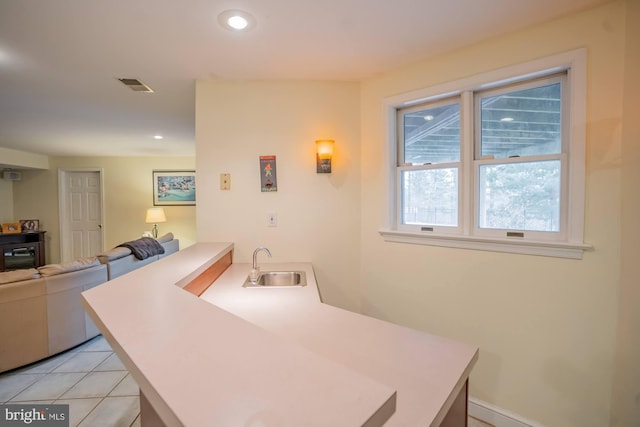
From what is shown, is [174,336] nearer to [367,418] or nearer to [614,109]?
[367,418]

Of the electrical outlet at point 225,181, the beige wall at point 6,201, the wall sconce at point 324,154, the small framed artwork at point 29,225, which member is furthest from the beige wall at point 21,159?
the wall sconce at point 324,154

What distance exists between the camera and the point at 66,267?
2.51m

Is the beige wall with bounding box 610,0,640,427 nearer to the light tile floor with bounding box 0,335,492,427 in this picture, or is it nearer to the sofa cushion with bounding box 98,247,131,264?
the light tile floor with bounding box 0,335,492,427

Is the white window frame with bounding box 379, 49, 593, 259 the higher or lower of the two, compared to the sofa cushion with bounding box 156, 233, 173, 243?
higher

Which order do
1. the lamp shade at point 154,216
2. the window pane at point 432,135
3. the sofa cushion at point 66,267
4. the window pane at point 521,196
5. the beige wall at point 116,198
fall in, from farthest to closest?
the beige wall at point 116,198, the lamp shade at point 154,216, the sofa cushion at point 66,267, the window pane at point 432,135, the window pane at point 521,196

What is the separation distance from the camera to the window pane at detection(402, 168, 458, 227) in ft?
6.16

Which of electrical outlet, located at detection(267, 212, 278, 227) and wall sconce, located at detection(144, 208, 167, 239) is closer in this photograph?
electrical outlet, located at detection(267, 212, 278, 227)

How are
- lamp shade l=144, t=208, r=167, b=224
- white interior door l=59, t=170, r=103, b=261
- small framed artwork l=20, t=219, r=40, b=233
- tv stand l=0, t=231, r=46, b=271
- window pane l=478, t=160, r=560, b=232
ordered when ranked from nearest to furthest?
window pane l=478, t=160, r=560, b=232 < tv stand l=0, t=231, r=46, b=271 < small framed artwork l=20, t=219, r=40, b=233 < lamp shade l=144, t=208, r=167, b=224 < white interior door l=59, t=170, r=103, b=261

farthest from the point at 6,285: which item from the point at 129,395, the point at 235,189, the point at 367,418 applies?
the point at 367,418

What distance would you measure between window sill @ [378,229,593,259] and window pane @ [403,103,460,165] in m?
0.53

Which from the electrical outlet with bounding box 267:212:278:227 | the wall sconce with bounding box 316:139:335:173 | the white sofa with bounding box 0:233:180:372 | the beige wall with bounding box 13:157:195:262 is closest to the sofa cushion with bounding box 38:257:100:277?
the white sofa with bounding box 0:233:180:372

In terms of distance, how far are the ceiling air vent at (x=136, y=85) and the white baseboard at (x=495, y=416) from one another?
130 inches

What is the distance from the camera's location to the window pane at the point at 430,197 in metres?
1.88

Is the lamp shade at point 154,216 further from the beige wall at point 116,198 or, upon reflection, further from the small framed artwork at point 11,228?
the small framed artwork at point 11,228
